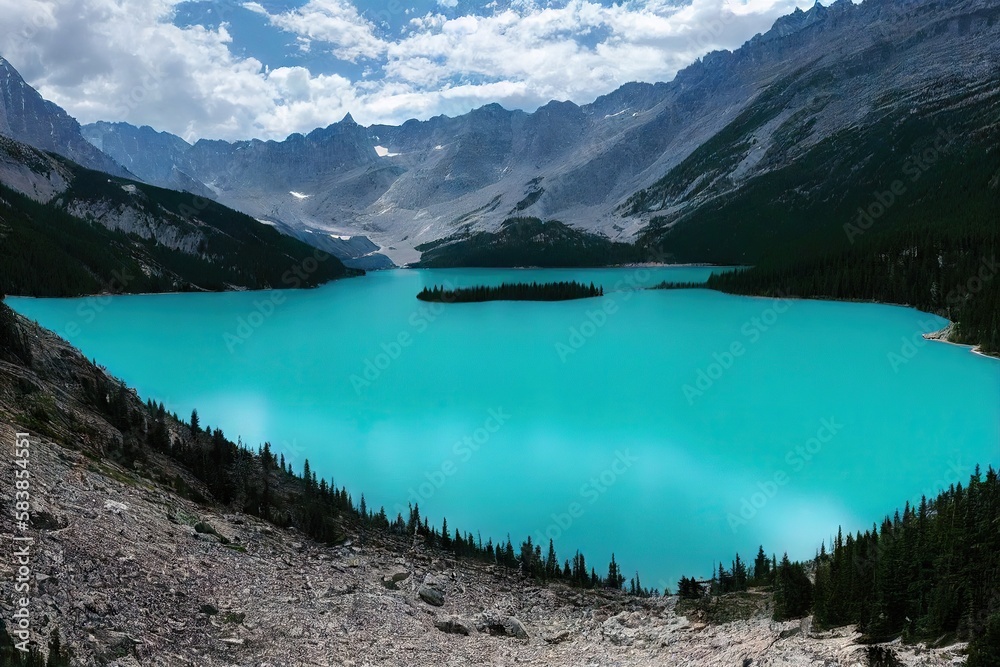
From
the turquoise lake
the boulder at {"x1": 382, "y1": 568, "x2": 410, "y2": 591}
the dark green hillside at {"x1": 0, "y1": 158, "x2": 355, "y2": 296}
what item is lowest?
the boulder at {"x1": 382, "y1": 568, "x2": 410, "y2": 591}

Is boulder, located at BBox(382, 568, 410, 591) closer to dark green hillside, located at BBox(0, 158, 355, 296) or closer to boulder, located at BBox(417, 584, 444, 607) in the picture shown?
boulder, located at BBox(417, 584, 444, 607)

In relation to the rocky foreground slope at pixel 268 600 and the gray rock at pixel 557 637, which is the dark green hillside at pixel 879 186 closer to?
the rocky foreground slope at pixel 268 600

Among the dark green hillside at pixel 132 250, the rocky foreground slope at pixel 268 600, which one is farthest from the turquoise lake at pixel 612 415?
the dark green hillside at pixel 132 250

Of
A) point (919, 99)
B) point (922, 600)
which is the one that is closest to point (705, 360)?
point (922, 600)

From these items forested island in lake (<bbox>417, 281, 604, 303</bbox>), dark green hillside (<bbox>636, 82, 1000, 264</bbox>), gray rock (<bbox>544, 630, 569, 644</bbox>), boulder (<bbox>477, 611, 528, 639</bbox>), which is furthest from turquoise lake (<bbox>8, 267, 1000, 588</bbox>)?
dark green hillside (<bbox>636, 82, 1000, 264</bbox>)

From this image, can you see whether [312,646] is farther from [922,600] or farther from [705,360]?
[705,360]
